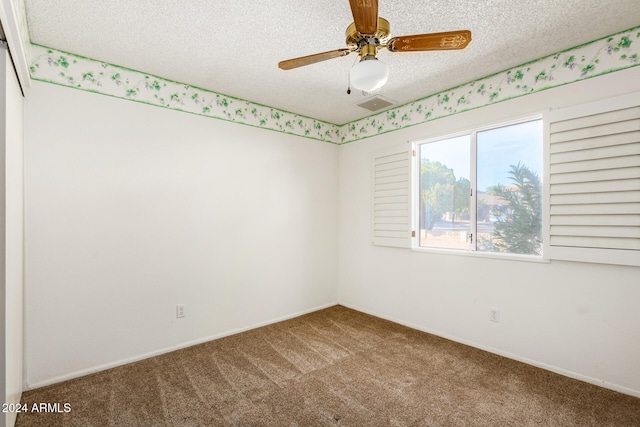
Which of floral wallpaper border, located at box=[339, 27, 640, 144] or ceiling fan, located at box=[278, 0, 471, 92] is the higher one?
floral wallpaper border, located at box=[339, 27, 640, 144]

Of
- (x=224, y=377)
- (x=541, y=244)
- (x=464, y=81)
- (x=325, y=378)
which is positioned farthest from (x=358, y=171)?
(x=224, y=377)

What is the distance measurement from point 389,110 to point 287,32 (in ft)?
6.19

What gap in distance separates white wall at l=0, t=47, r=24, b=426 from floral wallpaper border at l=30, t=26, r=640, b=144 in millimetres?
497

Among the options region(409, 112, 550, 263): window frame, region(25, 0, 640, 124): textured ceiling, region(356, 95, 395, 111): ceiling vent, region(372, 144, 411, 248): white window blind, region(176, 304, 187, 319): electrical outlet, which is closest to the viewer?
region(25, 0, 640, 124): textured ceiling

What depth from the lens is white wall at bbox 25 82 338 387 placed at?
7.64ft

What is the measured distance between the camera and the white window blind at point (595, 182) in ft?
6.97

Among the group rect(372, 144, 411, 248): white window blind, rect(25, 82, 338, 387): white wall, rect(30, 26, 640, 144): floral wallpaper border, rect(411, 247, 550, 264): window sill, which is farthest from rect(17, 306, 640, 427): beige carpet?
rect(30, 26, 640, 144): floral wallpaper border

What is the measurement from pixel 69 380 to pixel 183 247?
4.20 ft

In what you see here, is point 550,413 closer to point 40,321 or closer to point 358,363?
point 358,363

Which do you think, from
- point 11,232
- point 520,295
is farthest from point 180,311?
point 520,295

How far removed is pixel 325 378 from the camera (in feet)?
7.92

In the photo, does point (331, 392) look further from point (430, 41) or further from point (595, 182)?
point (595, 182)

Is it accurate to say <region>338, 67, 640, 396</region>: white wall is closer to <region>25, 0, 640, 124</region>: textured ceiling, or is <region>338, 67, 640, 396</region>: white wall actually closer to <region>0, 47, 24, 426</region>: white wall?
<region>25, 0, 640, 124</region>: textured ceiling

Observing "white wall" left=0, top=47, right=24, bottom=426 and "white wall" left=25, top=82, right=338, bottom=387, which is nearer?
"white wall" left=0, top=47, right=24, bottom=426
